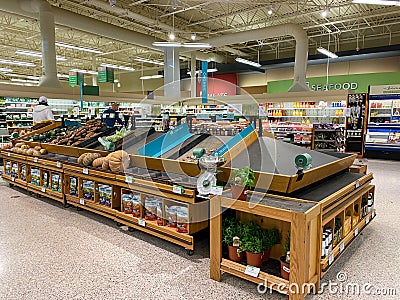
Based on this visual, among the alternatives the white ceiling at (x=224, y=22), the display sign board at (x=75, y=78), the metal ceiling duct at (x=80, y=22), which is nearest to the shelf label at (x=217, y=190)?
the white ceiling at (x=224, y=22)

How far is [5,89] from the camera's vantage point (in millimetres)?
9023

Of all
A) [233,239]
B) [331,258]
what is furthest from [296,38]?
[233,239]

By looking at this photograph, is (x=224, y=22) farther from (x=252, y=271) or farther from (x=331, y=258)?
(x=252, y=271)

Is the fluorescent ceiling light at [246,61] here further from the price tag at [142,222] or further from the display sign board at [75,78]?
the price tag at [142,222]

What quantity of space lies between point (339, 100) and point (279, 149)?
334 inches

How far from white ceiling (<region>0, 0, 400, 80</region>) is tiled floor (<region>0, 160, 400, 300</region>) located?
6.37 m

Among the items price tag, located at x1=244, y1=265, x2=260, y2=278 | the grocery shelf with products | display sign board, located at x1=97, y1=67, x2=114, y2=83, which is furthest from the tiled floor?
the grocery shelf with products

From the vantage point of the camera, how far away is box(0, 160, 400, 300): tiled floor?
2.49 m

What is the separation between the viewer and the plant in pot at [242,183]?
2.46m

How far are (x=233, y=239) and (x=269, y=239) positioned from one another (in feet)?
1.03

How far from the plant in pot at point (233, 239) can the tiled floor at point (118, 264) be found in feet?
0.79

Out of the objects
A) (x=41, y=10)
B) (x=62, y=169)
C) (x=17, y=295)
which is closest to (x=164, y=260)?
(x=17, y=295)

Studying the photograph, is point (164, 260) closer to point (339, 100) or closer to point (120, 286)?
point (120, 286)
